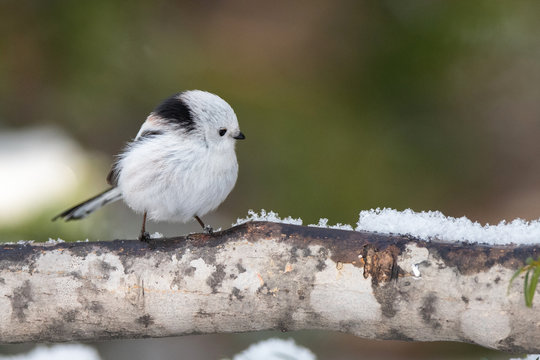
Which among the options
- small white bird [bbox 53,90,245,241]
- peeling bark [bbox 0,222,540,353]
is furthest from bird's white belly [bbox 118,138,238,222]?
peeling bark [bbox 0,222,540,353]

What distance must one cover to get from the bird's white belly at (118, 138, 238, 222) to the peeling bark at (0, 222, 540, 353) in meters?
0.24

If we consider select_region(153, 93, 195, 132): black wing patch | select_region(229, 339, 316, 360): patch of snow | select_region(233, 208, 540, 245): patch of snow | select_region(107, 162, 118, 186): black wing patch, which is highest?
select_region(153, 93, 195, 132): black wing patch

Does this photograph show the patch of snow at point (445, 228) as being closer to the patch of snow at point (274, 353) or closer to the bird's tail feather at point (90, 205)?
the patch of snow at point (274, 353)

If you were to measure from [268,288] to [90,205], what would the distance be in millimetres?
835

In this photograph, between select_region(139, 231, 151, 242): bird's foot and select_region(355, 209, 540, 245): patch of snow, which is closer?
select_region(355, 209, 540, 245): patch of snow

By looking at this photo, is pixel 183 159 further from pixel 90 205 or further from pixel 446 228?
pixel 446 228

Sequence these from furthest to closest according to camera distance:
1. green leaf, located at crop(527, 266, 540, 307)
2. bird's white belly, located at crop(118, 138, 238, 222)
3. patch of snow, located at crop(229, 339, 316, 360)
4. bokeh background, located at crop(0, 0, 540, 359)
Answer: bokeh background, located at crop(0, 0, 540, 359) < bird's white belly, located at crop(118, 138, 238, 222) < patch of snow, located at crop(229, 339, 316, 360) < green leaf, located at crop(527, 266, 540, 307)

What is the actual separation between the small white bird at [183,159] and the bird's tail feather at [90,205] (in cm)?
24

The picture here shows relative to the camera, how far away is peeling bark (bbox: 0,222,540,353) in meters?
A: 1.00

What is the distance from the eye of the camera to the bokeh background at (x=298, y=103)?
77.8 inches

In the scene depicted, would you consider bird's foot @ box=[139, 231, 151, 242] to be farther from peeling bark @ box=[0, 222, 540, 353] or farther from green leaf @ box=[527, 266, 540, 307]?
green leaf @ box=[527, 266, 540, 307]

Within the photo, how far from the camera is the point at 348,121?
2131mm

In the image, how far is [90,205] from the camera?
1.76 metres

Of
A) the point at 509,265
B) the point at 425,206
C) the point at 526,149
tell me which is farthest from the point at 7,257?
the point at 526,149
